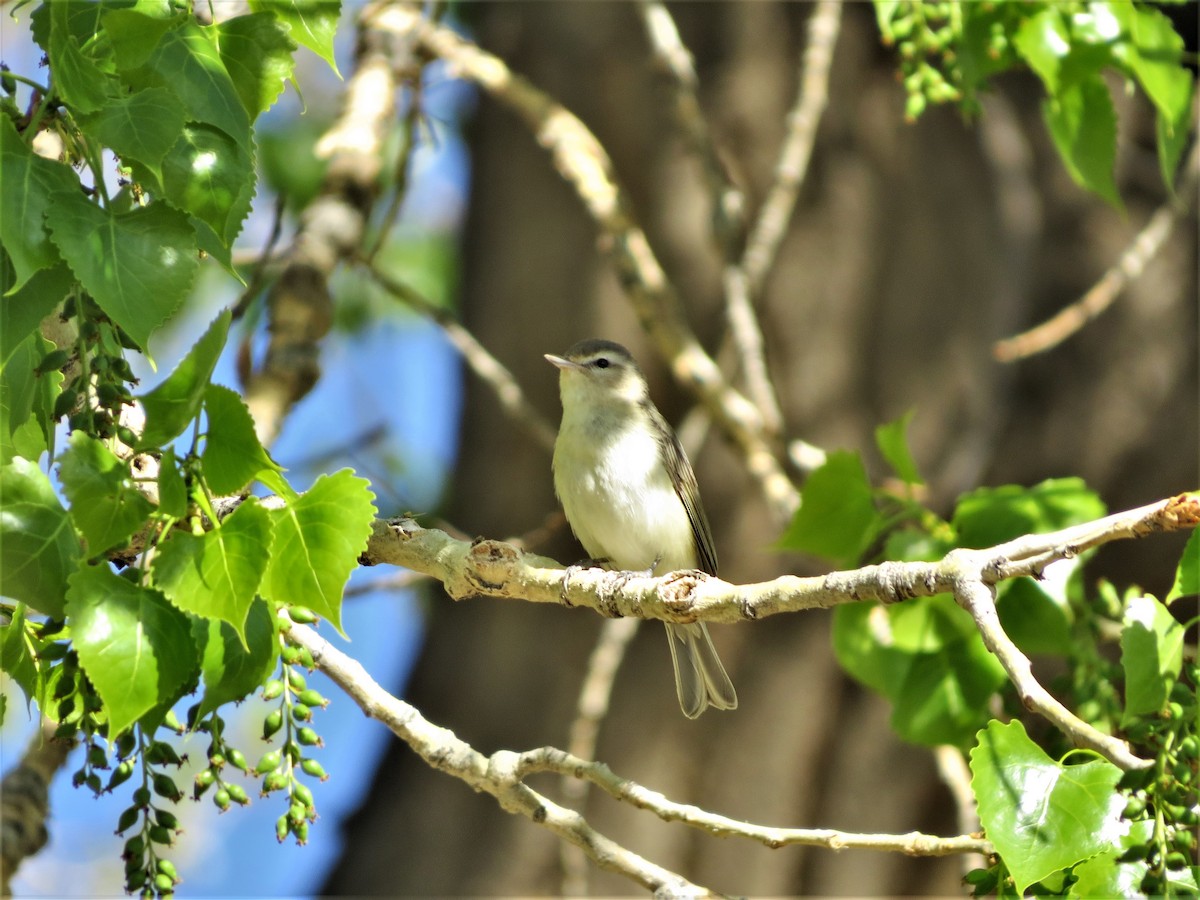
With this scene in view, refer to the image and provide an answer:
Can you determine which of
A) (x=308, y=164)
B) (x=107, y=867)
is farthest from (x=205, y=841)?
(x=308, y=164)

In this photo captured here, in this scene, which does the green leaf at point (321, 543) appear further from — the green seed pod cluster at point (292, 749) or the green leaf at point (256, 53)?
the green leaf at point (256, 53)

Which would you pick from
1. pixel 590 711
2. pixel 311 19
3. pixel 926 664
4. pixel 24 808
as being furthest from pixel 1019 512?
pixel 24 808

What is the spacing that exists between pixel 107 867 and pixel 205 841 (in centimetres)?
79

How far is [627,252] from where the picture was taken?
5.82 metres

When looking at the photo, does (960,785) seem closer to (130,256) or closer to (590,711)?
(590,711)

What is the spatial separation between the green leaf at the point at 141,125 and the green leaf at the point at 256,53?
13.9 inches

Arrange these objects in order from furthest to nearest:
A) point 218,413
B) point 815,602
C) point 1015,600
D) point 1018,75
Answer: point 1018,75, point 1015,600, point 815,602, point 218,413

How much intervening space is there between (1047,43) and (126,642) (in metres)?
3.57

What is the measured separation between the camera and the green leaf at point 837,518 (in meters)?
4.14

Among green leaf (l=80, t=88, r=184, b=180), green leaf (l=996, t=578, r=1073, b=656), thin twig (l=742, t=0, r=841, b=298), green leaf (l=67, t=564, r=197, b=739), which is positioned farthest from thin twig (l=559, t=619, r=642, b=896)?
green leaf (l=80, t=88, r=184, b=180)

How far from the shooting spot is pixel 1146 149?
7855 millimetres

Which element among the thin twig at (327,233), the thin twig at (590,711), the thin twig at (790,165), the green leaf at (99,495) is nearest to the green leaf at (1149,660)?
the green leaf at (99,495)

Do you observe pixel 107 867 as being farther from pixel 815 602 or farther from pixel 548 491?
pixel 815 602

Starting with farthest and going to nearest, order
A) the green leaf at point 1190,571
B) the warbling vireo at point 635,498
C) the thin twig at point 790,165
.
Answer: the thin twig at point 790,165 → the warbling vireo at point 635,498 → the green leaf at point 1190,571
